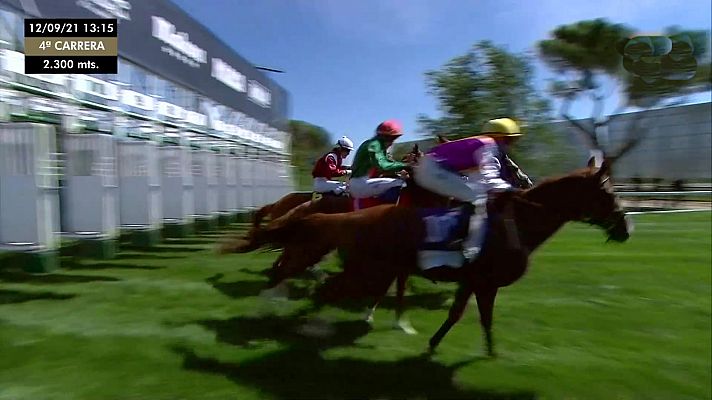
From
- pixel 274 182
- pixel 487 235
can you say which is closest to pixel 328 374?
pixel 487 235

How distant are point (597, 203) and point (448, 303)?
8.54 feet

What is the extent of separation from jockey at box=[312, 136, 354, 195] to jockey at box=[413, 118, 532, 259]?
88.6 inches

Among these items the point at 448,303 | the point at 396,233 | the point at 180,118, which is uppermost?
the point at 180,118

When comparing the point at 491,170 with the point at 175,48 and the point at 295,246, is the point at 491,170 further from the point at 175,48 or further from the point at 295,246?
the point at 175,48

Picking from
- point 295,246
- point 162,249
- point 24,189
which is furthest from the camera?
point 162,249

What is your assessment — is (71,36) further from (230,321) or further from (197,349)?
(197,349)

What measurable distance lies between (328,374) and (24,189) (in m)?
4.77

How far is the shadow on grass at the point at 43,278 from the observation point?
7.34 m

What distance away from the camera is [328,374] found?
4723 mm

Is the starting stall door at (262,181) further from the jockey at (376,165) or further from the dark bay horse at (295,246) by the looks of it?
the jockey at (376,165)

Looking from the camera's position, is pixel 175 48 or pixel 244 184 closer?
pixel 175 48

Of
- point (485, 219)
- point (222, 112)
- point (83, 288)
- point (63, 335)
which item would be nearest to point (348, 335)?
point (485, 219)

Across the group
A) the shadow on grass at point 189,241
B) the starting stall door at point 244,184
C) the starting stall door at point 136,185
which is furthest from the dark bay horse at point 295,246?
the starting stall door at point 244,184

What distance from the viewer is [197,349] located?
5066 mm
